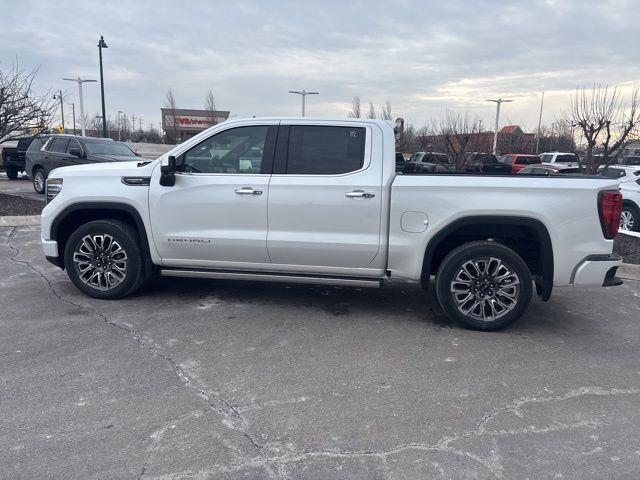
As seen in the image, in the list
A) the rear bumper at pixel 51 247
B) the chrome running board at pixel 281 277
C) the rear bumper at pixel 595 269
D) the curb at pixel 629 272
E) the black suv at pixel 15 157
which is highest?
the black suv at pixel 15 157

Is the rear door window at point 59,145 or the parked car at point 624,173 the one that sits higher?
the rear door window at point 59,145

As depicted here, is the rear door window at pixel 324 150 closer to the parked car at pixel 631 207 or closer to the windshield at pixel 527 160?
the parked car at pixel 631 207

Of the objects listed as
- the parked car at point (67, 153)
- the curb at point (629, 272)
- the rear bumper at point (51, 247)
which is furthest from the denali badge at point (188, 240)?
the parked car at point (67, 153)

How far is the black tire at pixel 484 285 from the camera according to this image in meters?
4.73

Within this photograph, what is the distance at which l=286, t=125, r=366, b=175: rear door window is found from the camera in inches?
197

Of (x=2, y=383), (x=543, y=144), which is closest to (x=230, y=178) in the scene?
(x=2, y=383)

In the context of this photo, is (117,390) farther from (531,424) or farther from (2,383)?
(531,424)

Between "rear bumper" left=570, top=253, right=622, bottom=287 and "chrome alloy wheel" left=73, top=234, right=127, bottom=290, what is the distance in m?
4.46

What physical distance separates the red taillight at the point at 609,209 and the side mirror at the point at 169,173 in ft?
13.1

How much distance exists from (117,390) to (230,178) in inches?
90.9

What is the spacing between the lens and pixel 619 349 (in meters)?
4.58

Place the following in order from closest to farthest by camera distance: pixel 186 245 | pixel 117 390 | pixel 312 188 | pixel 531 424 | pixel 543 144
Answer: pixel 531 424
pixel 117 390
pixel 312 188
pixel 186 245
pixel 543 144

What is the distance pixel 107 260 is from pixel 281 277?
1911 mm

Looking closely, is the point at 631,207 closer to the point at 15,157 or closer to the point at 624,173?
the point at 624,173
